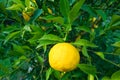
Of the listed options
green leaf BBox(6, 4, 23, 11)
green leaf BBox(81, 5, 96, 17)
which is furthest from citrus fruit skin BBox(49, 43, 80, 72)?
green leaf BBox(6, 4, 23, 11)

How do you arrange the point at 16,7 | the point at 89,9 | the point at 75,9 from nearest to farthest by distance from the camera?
the point at 75,9
the point at 89,9
the point at 16,7

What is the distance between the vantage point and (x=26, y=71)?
172cm

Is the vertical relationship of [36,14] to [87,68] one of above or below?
above

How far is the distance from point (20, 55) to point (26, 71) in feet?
1.09

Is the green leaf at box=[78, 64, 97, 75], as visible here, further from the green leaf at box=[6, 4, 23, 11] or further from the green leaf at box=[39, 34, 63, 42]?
the green leaf at box=[6, 4, 23, 11]

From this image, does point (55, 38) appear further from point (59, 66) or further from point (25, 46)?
point (25, 46)

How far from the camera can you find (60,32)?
1.24m

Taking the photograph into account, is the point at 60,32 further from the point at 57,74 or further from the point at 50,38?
the point at 57,74

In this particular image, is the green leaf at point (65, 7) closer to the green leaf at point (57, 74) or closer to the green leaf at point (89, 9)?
the green leaf at point (89, 9)

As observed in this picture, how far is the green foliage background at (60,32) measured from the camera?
1187 millimetres

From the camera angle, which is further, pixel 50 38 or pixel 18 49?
pixel 18 49

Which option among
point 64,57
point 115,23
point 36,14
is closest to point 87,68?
point 64,57

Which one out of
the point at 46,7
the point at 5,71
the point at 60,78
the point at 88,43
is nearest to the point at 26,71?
the point at 5,71

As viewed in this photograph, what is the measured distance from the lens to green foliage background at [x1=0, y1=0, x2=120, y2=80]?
119cm
